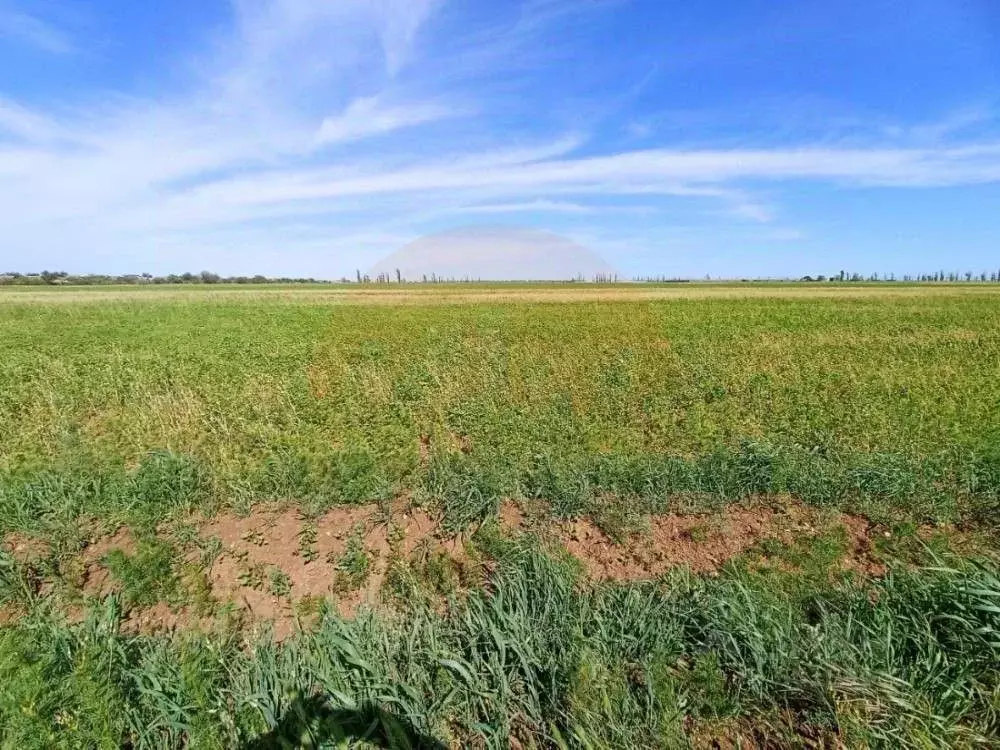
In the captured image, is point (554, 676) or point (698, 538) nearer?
point (554, 676)

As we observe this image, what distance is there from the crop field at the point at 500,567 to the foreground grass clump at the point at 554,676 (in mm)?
21

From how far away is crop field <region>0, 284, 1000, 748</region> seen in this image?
3.31m

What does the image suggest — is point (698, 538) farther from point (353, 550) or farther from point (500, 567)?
point (353, 550)

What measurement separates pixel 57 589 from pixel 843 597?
273 inches

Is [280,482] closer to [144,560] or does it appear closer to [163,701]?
[144,560]

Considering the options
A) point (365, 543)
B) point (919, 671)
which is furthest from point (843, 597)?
point (365, 543)

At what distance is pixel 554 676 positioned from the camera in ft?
11.6

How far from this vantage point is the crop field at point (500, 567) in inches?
130

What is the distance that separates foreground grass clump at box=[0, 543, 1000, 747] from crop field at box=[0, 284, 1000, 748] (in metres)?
0.02

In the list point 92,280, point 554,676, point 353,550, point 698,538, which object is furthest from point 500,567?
point 92,280

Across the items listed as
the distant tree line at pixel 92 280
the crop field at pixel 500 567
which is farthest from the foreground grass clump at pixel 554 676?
the distant tree line at pixel 92 280

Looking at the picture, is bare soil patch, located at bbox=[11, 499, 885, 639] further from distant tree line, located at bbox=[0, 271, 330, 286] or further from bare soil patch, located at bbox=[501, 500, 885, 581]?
distant tree line, located at bbox=[0, 271, 330, 286]

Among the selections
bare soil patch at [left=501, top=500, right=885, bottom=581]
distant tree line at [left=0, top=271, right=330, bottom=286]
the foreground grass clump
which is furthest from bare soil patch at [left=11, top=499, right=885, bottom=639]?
distant tree line at [left=0, top=271, right=330, bottom=286]

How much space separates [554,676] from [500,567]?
1.36 metres
